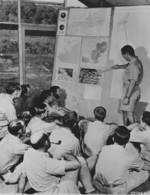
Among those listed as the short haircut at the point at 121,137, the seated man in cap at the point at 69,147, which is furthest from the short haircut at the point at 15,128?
the short haircut at the point at 121,137

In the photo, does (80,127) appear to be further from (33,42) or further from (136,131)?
(33,42)

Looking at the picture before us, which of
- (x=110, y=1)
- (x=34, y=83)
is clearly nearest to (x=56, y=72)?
(x=34, y=83)

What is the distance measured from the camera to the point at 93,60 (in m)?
4.93

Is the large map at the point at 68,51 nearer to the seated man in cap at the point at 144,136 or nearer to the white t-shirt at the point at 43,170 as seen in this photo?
the seated man in cap at the point at 144,136

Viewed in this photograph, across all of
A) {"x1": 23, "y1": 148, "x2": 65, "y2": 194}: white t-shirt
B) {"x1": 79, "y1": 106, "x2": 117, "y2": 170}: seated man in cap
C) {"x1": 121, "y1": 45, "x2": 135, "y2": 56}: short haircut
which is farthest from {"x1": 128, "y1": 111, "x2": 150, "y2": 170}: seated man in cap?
{"x1": 121, "y1": 45, "x2": 135, "y2": 56}: short haircut

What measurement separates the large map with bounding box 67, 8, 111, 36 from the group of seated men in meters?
1.71

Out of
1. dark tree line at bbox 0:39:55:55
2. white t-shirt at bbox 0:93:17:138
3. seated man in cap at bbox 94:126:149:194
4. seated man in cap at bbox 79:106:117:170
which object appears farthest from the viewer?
dark tree line at bbox 0:39:55:55

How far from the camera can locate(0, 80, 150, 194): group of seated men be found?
107 inches

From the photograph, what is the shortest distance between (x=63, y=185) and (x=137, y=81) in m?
2.22

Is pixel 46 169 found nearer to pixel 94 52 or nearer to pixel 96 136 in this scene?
pixel 96 136

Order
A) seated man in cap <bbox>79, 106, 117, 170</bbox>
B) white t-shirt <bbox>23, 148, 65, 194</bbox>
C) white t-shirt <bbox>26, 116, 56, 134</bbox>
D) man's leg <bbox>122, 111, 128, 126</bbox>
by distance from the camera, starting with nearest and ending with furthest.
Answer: white t-shirt <bbox>23, 148, 65, 194</bbox> < seated man in cap <bbox>79, 106, 117, 170</bbox> < white t-shirt <bbox>26, 116, 56, 134</bbox> < man's leg <bbox>122, 111, 128, 126</bbox>

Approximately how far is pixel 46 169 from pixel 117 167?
656 millimetres

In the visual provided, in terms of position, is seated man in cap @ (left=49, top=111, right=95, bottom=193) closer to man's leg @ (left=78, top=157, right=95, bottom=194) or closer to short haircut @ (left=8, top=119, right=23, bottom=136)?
man's leg @ (left=78, top=157, right=95, bottom=194)

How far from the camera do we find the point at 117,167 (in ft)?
9.12
